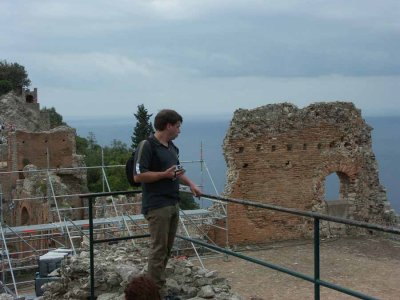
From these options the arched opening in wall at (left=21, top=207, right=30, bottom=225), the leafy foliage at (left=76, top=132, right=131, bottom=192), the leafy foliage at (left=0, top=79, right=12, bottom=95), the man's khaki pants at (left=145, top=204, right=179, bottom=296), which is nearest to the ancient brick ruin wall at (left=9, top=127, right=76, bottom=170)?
the leafy foliage at (left=76, top=132, right=131, bottom=192)

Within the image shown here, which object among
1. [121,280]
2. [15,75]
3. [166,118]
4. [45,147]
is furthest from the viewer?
[15,75]

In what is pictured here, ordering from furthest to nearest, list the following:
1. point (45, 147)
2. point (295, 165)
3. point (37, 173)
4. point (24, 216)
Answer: point (45, 147) < point (24, 216) < point (37, 173) < point (295, 165)

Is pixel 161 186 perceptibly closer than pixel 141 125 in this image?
Yes

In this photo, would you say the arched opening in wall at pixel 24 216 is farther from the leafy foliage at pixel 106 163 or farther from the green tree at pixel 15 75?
the green tree at pixel 15 75

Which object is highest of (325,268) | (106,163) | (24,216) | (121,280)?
(121,280)

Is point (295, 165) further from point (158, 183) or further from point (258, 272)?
point (158, 183)

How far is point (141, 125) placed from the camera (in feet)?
163

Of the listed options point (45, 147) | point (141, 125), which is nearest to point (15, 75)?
point (141, 125)

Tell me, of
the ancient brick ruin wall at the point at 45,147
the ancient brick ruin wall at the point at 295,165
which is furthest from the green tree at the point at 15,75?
the ancient brick ruin wall at the point at 295,165

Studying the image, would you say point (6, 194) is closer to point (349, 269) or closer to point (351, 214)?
point (351, 214)

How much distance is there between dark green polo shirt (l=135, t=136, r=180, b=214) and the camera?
16.6ft

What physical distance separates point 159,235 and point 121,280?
107cm

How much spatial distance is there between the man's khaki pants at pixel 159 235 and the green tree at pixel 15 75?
54.4 metres

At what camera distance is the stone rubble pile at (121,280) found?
5711 mm
